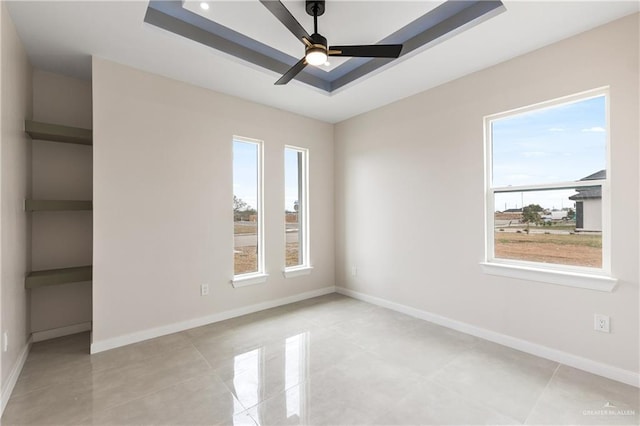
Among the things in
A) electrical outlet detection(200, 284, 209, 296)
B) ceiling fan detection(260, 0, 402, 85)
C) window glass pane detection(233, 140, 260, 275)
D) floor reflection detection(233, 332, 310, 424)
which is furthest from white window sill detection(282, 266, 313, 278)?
ceiling fan detection(260, 0, 402, 85)

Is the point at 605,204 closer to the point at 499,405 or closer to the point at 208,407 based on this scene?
the point at 499,405

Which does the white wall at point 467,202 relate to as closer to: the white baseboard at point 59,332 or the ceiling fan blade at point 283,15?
the ceiling fan blade at point 283,15

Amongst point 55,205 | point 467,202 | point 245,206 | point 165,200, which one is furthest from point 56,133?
point 467,202

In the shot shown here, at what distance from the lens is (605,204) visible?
235 centimetres

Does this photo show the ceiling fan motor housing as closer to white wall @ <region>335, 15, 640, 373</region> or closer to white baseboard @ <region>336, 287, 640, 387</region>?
white wall @ <region>335, 15, 640, 373</region>

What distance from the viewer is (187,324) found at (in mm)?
3283

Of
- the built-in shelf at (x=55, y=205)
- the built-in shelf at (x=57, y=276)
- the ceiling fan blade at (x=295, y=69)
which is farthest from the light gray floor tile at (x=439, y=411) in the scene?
the built-in shelf at (x=55, y=205)

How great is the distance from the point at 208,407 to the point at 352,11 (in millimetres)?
3152

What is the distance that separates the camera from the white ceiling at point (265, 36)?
217cm

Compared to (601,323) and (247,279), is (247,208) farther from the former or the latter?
(601,323)

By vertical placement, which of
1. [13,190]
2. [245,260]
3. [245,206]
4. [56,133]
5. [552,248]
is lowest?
[245,260]

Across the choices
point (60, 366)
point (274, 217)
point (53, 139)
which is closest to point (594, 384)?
point (274, 217)

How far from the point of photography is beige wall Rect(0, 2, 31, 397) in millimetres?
2045

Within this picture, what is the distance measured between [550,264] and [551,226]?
A: 0.35 meters
